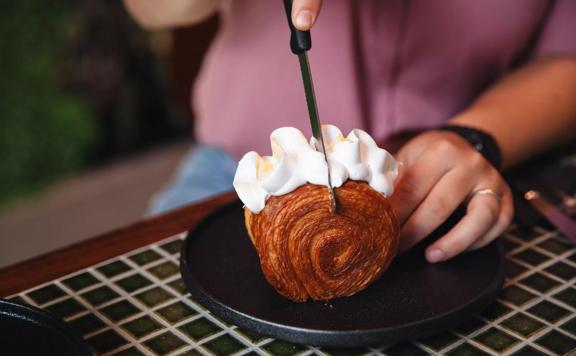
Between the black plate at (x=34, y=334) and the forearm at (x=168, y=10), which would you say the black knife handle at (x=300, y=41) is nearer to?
the black plate at (x=34, y=334)

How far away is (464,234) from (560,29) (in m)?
0.69

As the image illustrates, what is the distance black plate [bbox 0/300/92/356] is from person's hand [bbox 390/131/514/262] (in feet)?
1.34

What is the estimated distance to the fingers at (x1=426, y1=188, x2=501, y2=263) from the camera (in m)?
0.85

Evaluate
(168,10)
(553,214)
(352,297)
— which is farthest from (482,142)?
(168,10)

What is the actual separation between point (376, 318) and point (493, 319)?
138mm

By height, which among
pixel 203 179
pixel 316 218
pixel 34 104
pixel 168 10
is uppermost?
pixel 168 10

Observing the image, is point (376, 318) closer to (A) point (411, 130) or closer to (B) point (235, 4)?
(A) point (411, 130)

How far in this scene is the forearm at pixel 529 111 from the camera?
45.6 inches

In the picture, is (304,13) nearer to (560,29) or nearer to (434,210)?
(434,210)

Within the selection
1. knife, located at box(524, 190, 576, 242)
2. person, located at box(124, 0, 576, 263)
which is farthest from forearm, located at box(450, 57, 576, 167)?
knife, located at box(524, 190, 576, 242)

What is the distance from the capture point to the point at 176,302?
820 mm

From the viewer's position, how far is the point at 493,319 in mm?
776

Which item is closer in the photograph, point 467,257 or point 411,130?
point 467,257

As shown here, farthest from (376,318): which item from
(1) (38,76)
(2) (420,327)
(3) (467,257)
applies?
(1) (38,76)
